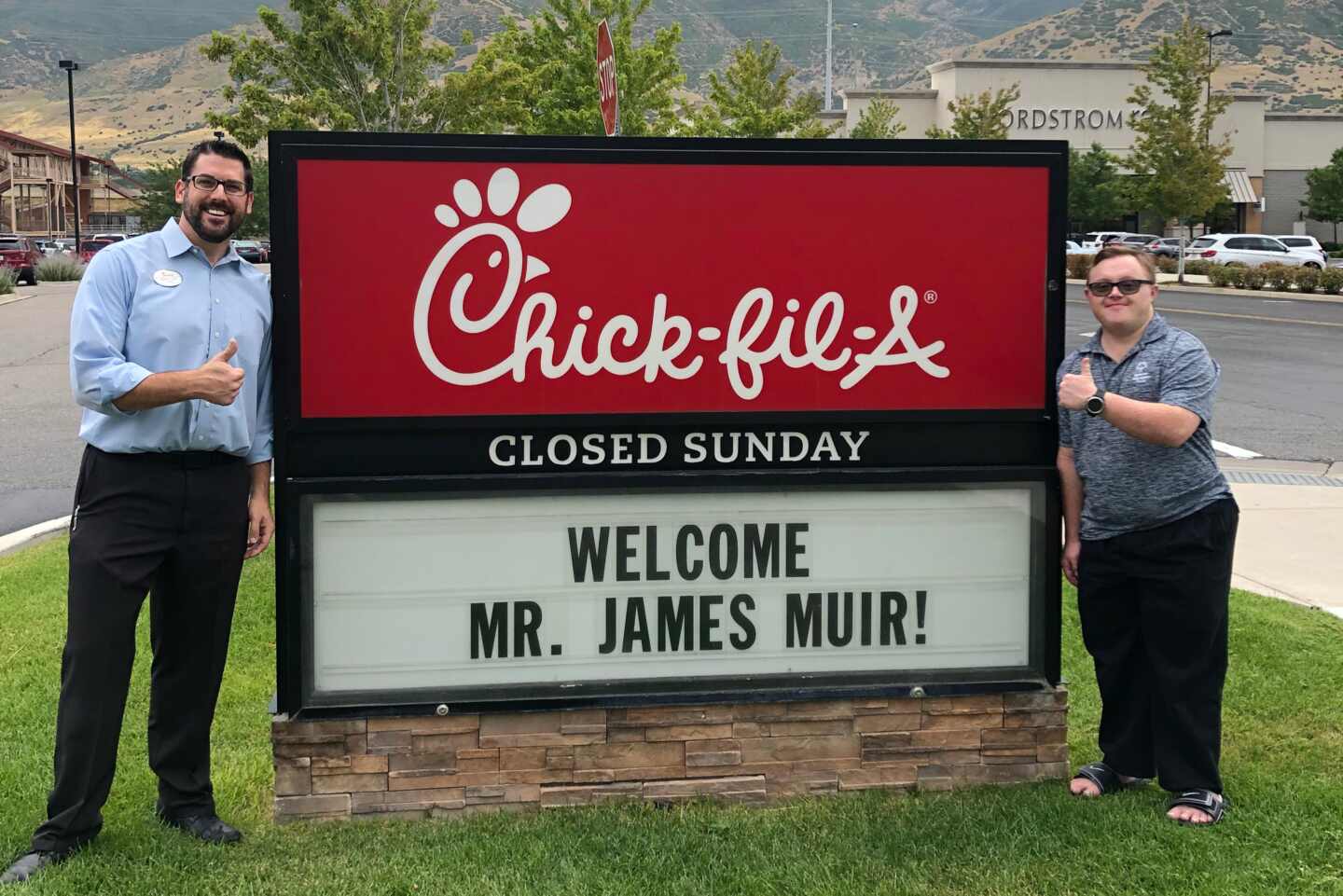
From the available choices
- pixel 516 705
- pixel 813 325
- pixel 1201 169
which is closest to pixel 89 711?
pixel 516 705

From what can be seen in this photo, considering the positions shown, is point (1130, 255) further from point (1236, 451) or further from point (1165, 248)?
point (1165, 248)

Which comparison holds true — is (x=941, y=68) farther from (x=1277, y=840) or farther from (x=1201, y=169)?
(x=1277, y=840)

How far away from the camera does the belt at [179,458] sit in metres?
3.67

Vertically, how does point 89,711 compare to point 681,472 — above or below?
below

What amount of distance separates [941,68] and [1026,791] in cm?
6447

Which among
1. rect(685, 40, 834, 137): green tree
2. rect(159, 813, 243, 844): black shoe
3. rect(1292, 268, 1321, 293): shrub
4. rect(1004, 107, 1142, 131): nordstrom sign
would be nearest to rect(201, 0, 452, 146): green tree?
rect(685, 40, 834, 137): green tree

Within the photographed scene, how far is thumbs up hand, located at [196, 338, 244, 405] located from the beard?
1.34ft

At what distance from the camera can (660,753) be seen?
421 centimetres

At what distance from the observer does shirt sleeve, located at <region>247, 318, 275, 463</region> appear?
3957 mm

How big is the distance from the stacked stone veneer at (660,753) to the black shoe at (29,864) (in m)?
0.65

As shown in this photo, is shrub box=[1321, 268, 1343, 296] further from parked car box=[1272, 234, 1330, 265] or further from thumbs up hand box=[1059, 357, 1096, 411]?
thumbs up hand box=[1059, 357, 1096, 411]

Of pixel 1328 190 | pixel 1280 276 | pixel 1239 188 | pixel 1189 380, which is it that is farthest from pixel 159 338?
pixel 1239 188

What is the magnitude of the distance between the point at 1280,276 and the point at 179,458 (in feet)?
122

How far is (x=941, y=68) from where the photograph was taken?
64.4 meters
